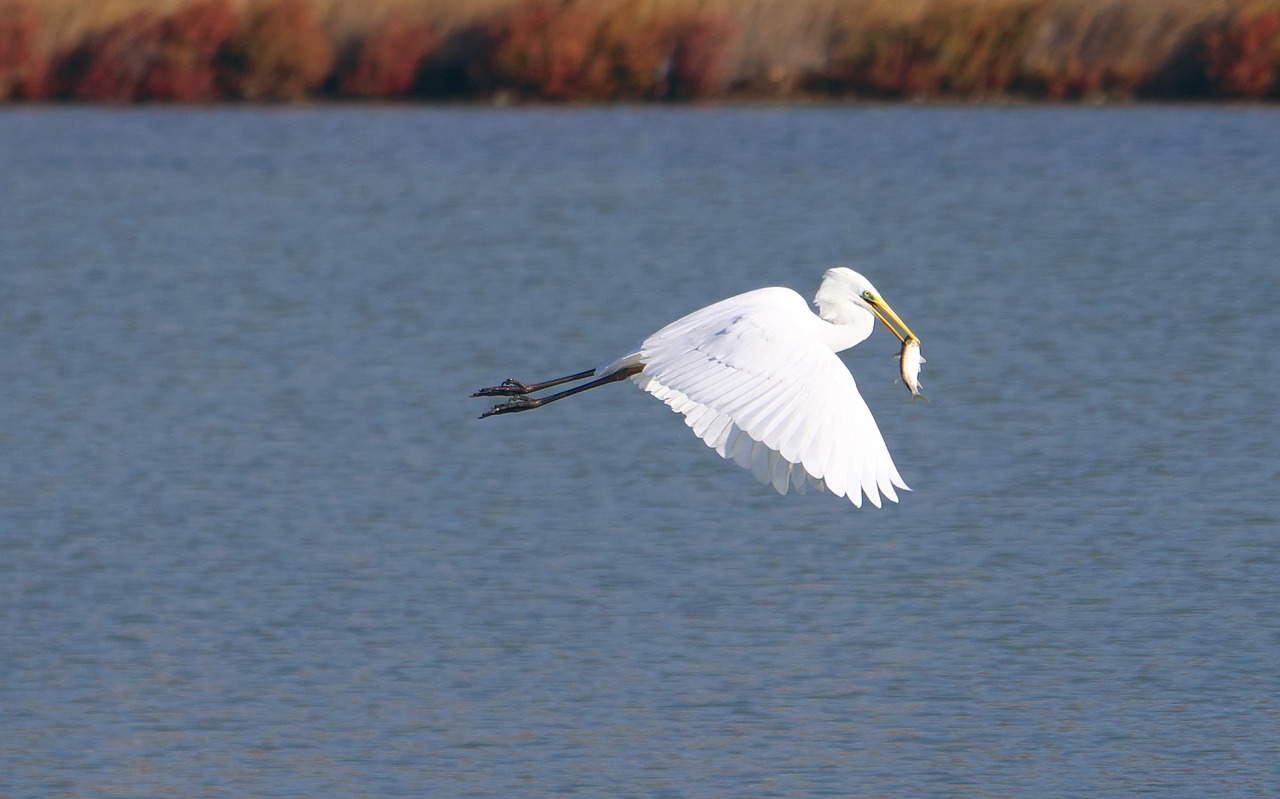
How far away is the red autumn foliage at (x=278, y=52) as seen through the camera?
27.0 metres

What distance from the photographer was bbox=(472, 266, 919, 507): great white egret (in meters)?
5.86

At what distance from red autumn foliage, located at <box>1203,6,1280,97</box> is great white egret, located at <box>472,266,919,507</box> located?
1817cm

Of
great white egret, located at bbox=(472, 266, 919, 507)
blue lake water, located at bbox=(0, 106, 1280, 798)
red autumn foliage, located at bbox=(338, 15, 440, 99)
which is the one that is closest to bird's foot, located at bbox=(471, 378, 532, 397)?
great white egret, located at bbox=(472, 266, 919, 507)

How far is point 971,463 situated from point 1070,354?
9.30 feet

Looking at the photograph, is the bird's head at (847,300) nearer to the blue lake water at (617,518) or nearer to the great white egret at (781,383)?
the great white egret at (781,383)

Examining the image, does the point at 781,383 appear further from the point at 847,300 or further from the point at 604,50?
the point at 604,50

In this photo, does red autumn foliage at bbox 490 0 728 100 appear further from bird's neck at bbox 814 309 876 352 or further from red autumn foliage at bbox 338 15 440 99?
bird's neck at bbox 814 309 876 352

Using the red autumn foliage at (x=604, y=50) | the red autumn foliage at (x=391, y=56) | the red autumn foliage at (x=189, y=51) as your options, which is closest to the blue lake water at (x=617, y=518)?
the red autumn foliage at (x=604, y=50)

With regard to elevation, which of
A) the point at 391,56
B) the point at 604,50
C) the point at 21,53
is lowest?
the point at 21,53

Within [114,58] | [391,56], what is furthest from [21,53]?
[391,56]

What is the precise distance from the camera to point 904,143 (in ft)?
78.1

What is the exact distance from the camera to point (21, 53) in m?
27.3

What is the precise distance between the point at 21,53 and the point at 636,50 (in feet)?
26.0

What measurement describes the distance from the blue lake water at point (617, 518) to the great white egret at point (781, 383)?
1309 mm
